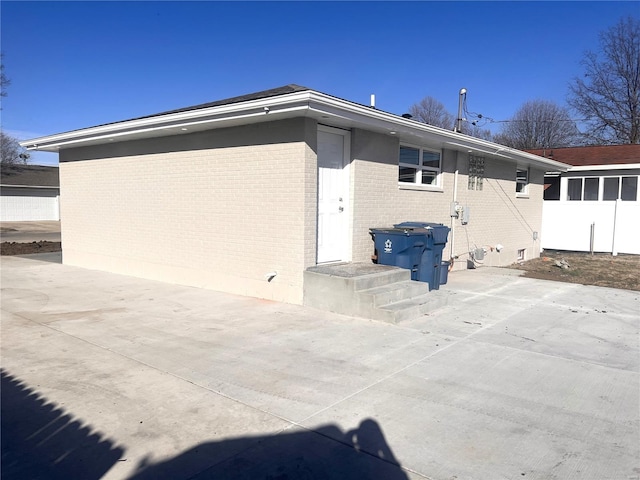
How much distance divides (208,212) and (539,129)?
125ft

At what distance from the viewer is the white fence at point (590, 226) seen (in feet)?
54.7

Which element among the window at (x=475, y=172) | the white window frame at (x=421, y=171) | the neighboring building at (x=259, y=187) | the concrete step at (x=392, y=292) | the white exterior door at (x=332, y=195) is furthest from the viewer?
the window at (x=475, y=172)

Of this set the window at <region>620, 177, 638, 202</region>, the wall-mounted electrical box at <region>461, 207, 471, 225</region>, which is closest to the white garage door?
the wall-mounted electrical box at <region>461, 207, 471, 225</region>

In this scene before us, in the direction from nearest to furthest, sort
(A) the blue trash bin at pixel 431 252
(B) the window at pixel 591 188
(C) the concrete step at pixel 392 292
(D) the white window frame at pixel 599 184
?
(C) the concrete step at pixel 392 292 < (A) the blue trash bin at pixel 431 252 < (D) the white window frame at pixel 599 184 < (B) the window at pixel 591 188

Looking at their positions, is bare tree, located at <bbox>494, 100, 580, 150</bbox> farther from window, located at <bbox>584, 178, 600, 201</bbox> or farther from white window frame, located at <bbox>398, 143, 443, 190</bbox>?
white window frame, located at <bbox>398, 143, 443, 190</bbox>

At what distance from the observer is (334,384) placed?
14.8ft

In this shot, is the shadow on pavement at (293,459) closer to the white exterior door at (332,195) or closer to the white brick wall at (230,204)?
the white brick wall at (230,204)

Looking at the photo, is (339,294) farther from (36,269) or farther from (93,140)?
(36,269)

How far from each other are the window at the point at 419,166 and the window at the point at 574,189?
10199 millimetres

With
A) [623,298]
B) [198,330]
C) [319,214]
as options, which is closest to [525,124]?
[623,298]

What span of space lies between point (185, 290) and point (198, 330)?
9.99 ft

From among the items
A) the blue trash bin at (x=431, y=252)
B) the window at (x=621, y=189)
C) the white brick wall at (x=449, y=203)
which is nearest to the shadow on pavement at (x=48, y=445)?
the white brick wall at (x=449, y=203)

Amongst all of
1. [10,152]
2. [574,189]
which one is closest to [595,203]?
[574,189]

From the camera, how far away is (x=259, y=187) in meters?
8.21
